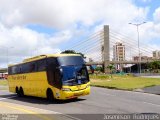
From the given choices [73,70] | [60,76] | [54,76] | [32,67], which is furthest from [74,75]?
[32,67]

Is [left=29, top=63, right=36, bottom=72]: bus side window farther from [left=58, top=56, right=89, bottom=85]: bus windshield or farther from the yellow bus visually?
[left=58, top=56, right=89, bottom=85]: bus windshield

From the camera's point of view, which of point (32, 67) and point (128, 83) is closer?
point (32, 67)

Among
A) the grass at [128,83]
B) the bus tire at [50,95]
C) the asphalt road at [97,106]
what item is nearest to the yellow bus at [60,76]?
the bus tire at [50,95]

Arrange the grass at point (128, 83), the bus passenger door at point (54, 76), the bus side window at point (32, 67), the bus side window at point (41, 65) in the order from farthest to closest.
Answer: the grass at point (128, 83), the bus side window at point (32, 67), the bus side window at point (41, 65), the bus passenger door at point (54, 76)

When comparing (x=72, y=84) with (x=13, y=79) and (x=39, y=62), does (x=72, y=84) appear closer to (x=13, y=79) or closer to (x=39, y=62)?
(x=39, y=62)

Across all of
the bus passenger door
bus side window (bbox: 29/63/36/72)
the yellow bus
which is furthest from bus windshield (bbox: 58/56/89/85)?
bus side window (bbox: 29/63/36/72)

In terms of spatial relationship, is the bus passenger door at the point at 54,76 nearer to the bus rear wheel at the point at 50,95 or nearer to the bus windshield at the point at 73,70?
the bus windshield at the point at 73,70

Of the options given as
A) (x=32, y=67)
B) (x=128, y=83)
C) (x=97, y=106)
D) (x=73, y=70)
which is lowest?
(x=97, y=106)

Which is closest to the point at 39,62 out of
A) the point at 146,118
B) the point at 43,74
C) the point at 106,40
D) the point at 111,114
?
the point at 43,74

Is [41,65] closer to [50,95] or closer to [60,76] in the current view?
[50,95]

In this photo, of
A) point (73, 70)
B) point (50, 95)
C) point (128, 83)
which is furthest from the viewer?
point (128, 83)

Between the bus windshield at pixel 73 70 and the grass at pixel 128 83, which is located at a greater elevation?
the bus windshield at pixel 73 70

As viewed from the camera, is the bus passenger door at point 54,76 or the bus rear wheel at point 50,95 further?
the bus rear wheel at point 50,95

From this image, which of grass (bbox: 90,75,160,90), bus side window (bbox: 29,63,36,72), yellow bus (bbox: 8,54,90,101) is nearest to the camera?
yellow bus (bbox: 8,54,90,101)
